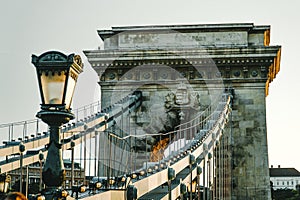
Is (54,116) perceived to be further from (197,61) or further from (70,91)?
(197,61)

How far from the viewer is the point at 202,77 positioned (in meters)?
25.7

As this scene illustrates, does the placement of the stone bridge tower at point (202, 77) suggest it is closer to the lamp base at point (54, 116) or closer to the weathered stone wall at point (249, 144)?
the weathered stone wall at point (249, 144)

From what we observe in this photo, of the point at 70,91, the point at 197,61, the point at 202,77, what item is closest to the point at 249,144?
the point at 202,77

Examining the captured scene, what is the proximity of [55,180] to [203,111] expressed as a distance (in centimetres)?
1961

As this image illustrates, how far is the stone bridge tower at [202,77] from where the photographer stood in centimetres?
2489

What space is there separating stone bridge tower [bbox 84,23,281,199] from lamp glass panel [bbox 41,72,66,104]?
1878 cm

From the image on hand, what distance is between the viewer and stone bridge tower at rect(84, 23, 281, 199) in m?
24.9

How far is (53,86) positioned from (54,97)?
102mm

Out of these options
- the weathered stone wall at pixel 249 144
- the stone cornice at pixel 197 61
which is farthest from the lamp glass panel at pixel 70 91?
the stone cornice at pixel 197 61

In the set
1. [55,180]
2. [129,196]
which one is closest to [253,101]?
[129,196]

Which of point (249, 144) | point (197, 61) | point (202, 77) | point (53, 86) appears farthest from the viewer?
point (202, 77)

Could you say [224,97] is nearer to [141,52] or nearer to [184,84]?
[184,84]

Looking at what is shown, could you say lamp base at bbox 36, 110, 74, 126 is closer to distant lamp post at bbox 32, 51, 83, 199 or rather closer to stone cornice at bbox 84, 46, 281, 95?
distant lamp post at bbox 32, 51, 83, 199

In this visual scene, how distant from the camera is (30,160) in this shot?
14.9m
